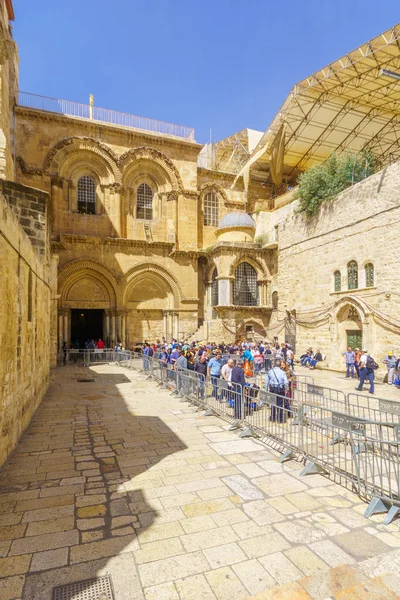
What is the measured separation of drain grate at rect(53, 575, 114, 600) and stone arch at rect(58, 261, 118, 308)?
19142mm

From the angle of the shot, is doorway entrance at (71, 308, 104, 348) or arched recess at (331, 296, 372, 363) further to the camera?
doorway entrance at (71, 308, 104, 348)

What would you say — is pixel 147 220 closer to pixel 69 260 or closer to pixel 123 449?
pixel 69 260

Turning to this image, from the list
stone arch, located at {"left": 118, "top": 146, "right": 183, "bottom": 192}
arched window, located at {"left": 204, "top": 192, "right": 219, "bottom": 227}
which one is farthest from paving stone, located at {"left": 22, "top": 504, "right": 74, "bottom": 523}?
arched window, located at {"left": 204, "top": 192, "right": 219, "bottom": 227}

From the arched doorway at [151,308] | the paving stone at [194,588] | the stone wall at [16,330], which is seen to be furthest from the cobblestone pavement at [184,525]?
the arched doorway at [151,308]

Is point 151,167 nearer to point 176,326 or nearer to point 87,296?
point 87,296


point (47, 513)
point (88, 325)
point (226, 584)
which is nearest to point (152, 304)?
point (88, 325)

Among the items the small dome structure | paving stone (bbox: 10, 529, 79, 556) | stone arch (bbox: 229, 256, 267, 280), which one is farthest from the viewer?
the small dome structure

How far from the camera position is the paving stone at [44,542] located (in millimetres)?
3555

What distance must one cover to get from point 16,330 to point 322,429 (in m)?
5.41

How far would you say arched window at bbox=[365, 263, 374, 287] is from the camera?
15602mm

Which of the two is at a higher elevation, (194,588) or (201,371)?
(201,371)

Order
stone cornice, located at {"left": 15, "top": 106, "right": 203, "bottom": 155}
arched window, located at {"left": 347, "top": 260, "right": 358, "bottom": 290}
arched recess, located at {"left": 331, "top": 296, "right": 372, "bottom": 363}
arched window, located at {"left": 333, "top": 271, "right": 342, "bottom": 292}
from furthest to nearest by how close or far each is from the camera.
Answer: stone cornice, located at {"left": 15, "top": 106, "right": 203, "bottom": 155} < arched window, located at {"left": 333, "top": 271, "right": 342, "bottom": 292} < arched window, located at {"left": 347, "top": 260, "right": 358, "bottom": 290} < arched recess, located at {"left": 331, "top": 296, "right": 372, "bottom": 363}

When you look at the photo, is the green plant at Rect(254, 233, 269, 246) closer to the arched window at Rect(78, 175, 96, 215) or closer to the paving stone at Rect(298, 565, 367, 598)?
the arched window at Rect(78, 175, 96, 215)

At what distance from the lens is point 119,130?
2277cm
